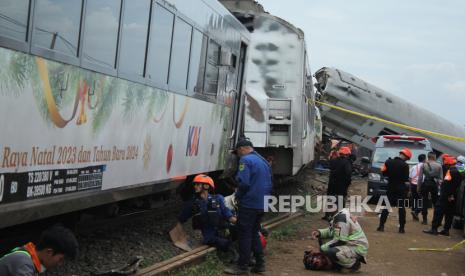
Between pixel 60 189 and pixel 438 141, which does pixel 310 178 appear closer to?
pixel 438 141

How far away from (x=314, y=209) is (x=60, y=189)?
10.8 metres

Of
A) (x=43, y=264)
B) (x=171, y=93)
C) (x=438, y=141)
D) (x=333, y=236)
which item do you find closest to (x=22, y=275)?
(x=43, y=264)

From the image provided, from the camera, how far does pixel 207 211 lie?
316 inches

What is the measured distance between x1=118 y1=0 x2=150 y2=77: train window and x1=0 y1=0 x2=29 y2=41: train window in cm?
167

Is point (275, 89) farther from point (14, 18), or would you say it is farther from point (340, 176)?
point (14, 18)

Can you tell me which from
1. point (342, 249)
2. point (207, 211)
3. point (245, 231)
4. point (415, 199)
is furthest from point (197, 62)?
point (415, 199)

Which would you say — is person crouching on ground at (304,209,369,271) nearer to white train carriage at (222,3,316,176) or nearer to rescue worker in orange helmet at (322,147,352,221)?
rescue worker in orange helmet at (322,147,352,221)

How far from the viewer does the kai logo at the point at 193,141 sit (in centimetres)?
857

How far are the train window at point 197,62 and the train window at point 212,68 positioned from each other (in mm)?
224

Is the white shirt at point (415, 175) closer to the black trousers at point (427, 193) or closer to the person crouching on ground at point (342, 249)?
the black trousers at point (427, 193)

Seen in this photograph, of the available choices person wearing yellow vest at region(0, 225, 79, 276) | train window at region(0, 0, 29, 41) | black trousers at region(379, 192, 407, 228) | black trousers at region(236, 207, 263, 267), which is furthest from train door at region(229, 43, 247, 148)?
person wearing yellow vest at region(0, 225, 79, 276)

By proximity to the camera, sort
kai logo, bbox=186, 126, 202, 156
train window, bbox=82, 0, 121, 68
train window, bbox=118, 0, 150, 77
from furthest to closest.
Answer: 1. kai logo, bbox=186, 126, 202, 156
2. train window, bbox=118, 0, 150, 77
3. train window, bbox=82, 0, 121, 68

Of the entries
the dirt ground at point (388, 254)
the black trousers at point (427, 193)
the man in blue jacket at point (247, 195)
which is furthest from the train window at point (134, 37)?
the black trousers at point (427, 193)

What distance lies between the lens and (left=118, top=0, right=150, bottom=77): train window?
6305 mm
